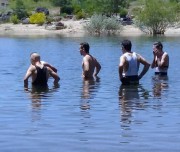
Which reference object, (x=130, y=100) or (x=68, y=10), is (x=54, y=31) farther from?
(x=130, y=100)

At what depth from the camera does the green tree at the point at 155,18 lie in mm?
73938

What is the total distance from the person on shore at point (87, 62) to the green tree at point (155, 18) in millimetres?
53388

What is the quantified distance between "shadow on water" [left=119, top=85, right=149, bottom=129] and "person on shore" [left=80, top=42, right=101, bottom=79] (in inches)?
55.5

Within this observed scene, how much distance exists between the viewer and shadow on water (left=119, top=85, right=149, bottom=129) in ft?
44.5

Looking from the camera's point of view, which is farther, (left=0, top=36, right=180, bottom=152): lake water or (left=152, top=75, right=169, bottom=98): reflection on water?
(left=152, top=75, right=169, bottom=98): reflection on water

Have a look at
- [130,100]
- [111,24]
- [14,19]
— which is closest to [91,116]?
[130,100]

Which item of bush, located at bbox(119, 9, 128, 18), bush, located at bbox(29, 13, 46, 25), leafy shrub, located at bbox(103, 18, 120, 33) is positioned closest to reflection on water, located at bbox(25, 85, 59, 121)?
leafy shrub, located at bbox(103, 18, 120, 33)

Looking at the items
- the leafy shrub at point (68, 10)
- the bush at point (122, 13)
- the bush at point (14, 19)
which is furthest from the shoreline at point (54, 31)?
the leafy shrub at point (68, 10)

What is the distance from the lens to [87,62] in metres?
20.2

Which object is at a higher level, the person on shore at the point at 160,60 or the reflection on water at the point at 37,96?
the person on shore at the point at 160,60

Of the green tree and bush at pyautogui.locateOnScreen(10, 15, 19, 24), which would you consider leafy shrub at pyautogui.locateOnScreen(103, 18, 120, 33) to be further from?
bush at pyautogui.locateOnScreen(10, 15, 19, 24)

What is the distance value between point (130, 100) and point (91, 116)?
9.04ft

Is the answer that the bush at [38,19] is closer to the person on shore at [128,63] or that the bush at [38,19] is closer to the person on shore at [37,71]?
the person on shore at [37,71]

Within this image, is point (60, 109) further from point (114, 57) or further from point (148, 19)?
point (148, 19)
